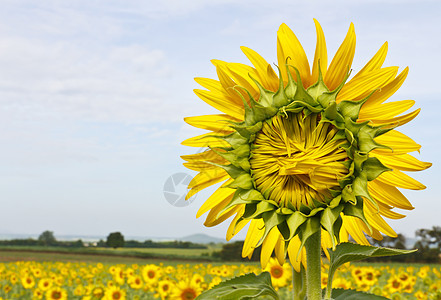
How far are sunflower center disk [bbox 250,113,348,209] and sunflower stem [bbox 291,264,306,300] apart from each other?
19.9 inches

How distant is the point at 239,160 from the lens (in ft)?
4.97

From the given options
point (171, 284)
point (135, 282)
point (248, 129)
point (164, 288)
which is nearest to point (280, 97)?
point (248, 129)

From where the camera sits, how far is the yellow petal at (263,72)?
65.5 inches

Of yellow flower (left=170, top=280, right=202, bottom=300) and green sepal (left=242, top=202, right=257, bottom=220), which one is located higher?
green sepal (left=242, top=202, right=257, bottom=220)

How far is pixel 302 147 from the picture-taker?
1.49 m

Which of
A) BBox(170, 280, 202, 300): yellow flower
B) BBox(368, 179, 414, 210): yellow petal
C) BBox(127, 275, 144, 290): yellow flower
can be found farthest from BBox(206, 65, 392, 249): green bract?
BBox(127, 275, 144, 290): yellow flower

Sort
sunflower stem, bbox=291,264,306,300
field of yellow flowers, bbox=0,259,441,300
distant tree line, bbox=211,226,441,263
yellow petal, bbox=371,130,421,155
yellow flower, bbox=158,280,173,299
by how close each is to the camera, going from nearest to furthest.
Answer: yellow petal, bbox=371,130,421,155 → sunflower stem, bbox=291,264,306,300 → field of yellow flowers, bbox=0,259,441,300 → yellow flower, bbox=158,280,173,299 → distant tree line, bbox=211,226,441,263

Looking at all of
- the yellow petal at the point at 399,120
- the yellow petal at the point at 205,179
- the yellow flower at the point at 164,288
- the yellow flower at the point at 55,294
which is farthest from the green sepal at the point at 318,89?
the yellow flower at the point at 55,294

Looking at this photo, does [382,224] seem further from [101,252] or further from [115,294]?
[101,252]

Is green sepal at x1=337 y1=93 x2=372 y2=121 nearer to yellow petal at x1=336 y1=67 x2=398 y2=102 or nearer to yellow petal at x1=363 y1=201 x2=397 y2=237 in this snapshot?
yellow petal at x1=336 y1=67 x2=398 y2=102

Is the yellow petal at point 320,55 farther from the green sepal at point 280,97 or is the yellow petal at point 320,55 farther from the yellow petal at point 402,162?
the yellow petal at point 402,162

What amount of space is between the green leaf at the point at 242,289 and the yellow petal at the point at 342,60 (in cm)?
82

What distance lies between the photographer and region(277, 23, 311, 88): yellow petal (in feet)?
5.38

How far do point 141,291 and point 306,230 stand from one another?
772 cm
